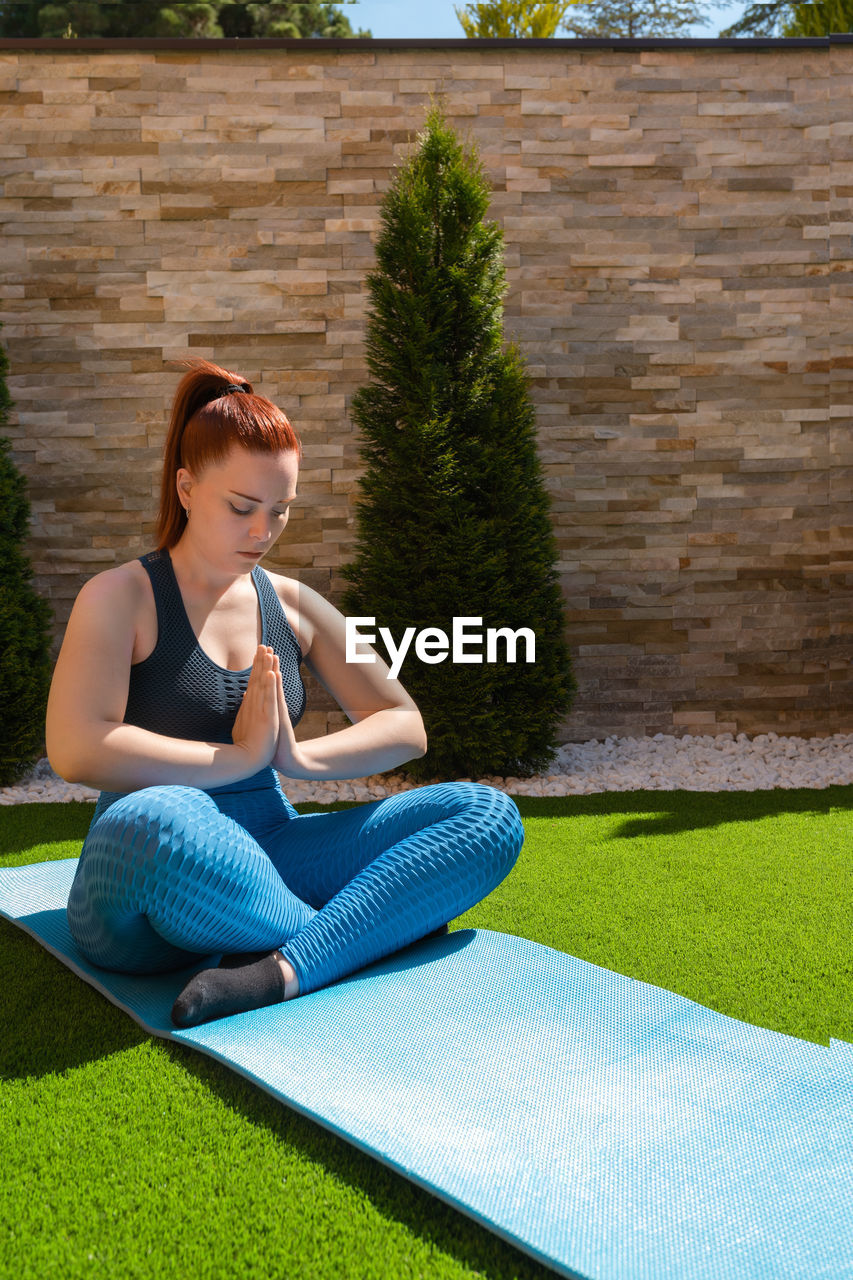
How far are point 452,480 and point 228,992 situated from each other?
343cm

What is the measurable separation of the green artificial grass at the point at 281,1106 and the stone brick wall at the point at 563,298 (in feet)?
9.45

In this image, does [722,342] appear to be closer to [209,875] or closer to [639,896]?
[639,896]

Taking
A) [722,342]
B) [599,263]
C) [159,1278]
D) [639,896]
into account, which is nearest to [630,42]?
[599,263]

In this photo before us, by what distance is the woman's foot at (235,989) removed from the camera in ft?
6.76

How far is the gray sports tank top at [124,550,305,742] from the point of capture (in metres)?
2.37

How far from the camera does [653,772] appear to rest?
211 inches

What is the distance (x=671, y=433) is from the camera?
244 inches

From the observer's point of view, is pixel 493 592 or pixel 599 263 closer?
pixel 493 592

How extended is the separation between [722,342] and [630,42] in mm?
1908

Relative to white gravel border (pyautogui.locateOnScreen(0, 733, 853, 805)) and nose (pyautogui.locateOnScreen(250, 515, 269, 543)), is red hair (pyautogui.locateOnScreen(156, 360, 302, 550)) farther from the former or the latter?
white gravel border (pyautogui.locateOnScreen(0, 733, 853, 805))

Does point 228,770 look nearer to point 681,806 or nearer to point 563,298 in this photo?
point 681,806
